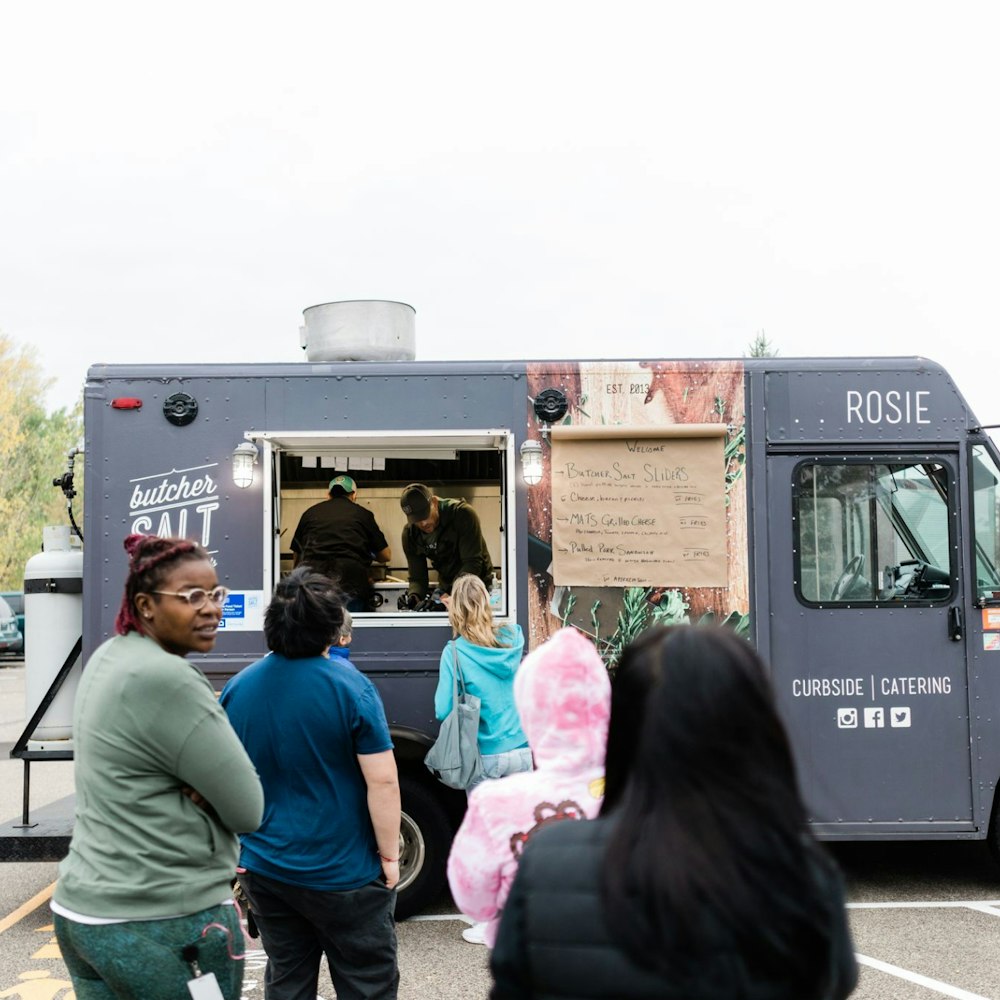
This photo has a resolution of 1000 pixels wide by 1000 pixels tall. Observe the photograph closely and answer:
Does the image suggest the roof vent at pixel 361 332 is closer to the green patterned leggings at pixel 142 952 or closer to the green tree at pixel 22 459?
the green patterned leggings at pixel 142 952

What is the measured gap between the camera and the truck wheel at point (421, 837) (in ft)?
18.1

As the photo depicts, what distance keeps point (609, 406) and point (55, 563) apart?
3018mm

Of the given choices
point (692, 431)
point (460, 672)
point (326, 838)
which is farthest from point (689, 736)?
point (692, 431)

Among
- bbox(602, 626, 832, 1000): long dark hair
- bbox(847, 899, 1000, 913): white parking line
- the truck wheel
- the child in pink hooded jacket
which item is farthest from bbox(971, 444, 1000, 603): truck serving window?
bbox(602, 626, 832, 1000): long dark hair

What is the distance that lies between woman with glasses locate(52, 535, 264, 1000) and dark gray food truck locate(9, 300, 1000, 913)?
3286 millimetres

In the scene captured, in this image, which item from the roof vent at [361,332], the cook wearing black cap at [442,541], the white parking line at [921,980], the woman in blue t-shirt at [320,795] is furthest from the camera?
the cook wearing black cap at [442,541]

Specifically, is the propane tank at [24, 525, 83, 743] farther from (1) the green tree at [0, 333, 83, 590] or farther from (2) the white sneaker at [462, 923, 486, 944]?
(1) the green tree at [0, 333, 83, 590]

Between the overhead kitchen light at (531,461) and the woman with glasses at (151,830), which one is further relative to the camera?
the overhead kitchen light at (531,461)

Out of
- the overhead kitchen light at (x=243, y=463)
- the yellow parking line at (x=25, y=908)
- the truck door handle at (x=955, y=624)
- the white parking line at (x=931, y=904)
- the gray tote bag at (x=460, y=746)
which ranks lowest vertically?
the yellow parking line at (x=25, y=908)

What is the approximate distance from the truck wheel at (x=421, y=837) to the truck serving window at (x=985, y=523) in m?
2.96

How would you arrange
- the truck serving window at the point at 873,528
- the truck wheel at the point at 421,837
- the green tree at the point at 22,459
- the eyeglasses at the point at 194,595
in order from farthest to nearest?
the green tree at the point at 22,459, the truck serving window at the point at 873,528, the truck wheel at the point at 421,837, the eyeglasses at the point at 194,595

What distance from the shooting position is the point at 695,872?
1.40m

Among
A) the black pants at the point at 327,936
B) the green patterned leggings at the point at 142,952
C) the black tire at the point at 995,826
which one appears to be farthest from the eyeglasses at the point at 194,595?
the black tire at the point at 995,826

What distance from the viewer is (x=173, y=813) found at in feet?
7.71
